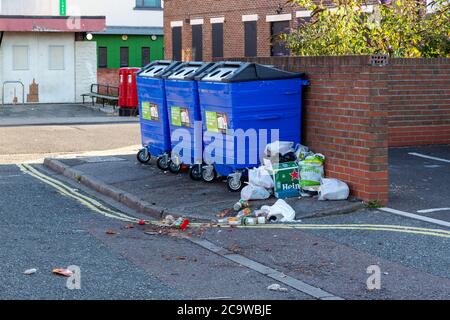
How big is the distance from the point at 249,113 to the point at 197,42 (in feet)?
90.9

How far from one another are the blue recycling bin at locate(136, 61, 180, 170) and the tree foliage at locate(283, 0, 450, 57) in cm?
344

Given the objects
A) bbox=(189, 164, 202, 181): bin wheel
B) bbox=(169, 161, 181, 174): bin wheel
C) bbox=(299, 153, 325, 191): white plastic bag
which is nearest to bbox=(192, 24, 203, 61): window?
bbox=(169, 161, 181, 174): bin wheel

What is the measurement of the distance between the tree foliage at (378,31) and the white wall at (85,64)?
62.7ft

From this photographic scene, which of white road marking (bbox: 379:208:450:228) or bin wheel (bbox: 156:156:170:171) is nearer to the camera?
white road marking (bbox: 379:208:450:228)

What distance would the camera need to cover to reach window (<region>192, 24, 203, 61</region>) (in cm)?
3909

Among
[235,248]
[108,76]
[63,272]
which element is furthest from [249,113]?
[108,76]

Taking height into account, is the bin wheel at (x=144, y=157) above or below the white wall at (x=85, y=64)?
below

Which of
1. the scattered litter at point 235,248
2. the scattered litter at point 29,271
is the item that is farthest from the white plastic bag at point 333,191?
the scattered litter at point 29,271

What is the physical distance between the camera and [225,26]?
3703cm

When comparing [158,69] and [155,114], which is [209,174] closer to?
[155,114]

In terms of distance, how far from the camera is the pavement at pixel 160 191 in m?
11.0

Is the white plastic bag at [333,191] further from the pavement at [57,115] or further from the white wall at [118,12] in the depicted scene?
the white wall at [118,12]

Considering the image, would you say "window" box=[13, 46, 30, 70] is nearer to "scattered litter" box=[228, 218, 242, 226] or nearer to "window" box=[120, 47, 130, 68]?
"window" box=[120, 47, 130, 68]

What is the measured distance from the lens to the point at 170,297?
287 inches
